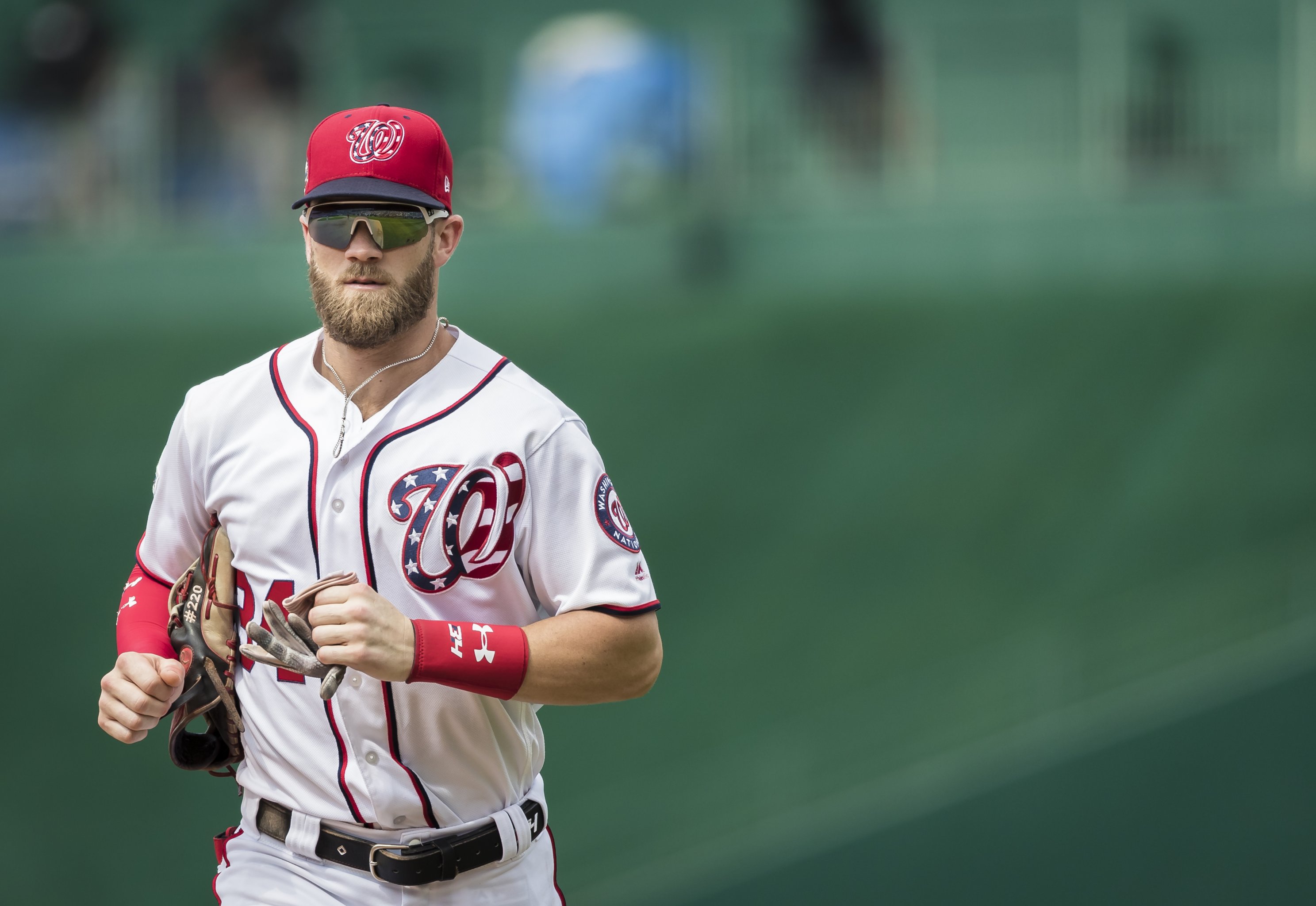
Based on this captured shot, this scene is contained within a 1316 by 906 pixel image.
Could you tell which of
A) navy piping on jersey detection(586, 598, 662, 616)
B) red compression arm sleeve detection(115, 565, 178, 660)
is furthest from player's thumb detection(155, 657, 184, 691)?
navy piping on jersey detection(586, 598, 662, 616)

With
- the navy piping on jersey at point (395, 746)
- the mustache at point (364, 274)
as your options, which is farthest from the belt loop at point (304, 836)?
the mustache at point (364, 274)

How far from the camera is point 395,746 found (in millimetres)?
2434

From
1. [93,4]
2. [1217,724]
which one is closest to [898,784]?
[1217,724]

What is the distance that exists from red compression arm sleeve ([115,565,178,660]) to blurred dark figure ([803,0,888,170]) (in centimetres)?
635

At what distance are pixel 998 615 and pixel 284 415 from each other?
5.88 m

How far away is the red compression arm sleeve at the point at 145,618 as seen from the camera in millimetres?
2506

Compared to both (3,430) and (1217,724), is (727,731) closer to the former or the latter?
(1217,724)

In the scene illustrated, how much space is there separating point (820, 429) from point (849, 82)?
75.4 inches

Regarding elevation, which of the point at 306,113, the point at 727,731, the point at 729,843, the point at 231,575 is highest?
the point at 306,113

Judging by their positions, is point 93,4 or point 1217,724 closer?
point 1217,724

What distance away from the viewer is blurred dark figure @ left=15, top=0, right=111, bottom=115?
840 centimetres

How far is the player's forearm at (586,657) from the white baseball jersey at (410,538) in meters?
0.03

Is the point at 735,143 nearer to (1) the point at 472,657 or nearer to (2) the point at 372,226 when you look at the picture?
(2) the point at 372,226

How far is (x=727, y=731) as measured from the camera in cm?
771
